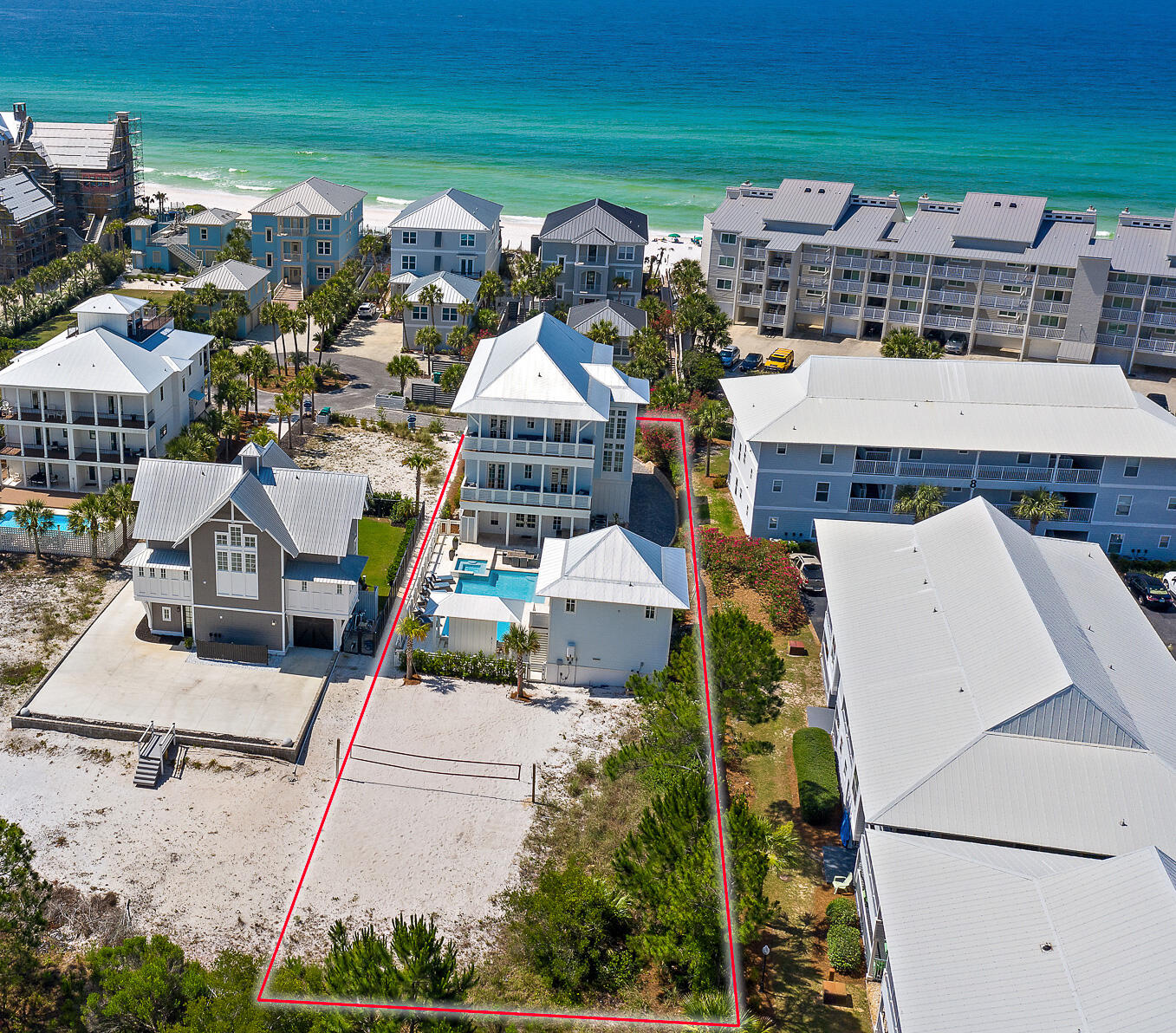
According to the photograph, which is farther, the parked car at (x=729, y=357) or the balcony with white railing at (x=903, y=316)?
the balcony with white railing at (x=903, y=316)

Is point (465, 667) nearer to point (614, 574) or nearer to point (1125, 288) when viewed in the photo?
point (614, 574)

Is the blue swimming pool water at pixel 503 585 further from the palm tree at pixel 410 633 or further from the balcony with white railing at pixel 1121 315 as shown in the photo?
the balcony with white railing at pixel 1121 315

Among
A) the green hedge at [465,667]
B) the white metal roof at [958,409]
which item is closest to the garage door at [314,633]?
the green hedge at [465,667]

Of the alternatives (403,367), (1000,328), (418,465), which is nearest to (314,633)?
(418,465)

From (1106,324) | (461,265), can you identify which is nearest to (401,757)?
(461,265)

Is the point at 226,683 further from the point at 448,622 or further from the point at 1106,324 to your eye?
the point at 1106,324
